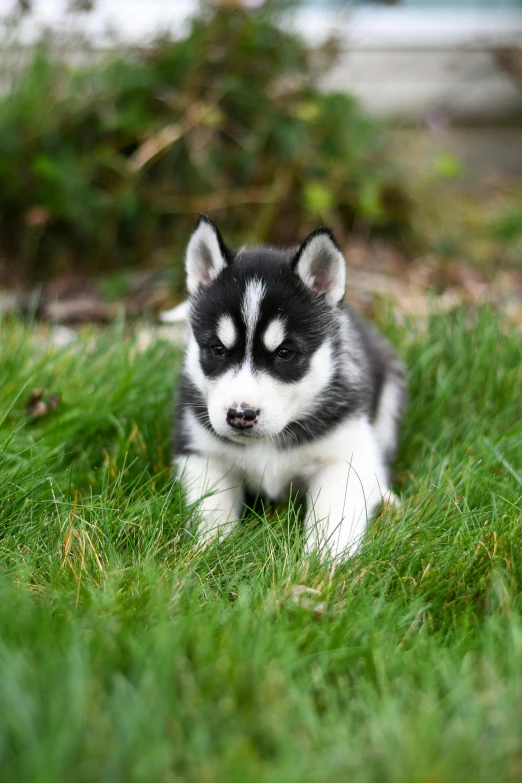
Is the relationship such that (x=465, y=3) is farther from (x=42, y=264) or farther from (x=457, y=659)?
(x=457, y=659)

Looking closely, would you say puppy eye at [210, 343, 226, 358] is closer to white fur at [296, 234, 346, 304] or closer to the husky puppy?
the husky puppy

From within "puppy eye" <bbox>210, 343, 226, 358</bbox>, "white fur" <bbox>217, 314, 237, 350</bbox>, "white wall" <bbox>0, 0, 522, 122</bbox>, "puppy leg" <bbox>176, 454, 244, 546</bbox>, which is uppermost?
"white wall" <bbox>0, 0, 522, 122</bbox>

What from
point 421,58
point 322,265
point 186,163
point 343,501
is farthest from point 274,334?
point 421,58

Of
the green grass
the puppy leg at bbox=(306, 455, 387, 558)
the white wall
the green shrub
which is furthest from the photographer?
the white wall

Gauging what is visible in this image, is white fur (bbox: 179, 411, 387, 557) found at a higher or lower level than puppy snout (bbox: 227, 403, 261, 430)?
lower

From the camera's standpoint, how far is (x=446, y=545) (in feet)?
9.79

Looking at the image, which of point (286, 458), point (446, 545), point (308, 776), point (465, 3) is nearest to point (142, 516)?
point (286, 458)

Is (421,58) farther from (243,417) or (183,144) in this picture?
(243,417)

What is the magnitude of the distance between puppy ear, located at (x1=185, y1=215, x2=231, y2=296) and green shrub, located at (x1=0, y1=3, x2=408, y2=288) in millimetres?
3042

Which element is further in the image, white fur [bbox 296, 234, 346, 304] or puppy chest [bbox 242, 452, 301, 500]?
puppy chest [bbox 242, 452, 301, 500]

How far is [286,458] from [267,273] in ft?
2.56

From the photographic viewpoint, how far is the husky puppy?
3273 millimetres

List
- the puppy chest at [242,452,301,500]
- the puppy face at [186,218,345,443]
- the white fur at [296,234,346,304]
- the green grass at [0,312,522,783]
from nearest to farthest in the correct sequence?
the green grass at [0,312,522,783] < the puppy face at [186,218,345,443] < the white fur at [296,234,346,304] < the puppy chest at [242,452,301,500]

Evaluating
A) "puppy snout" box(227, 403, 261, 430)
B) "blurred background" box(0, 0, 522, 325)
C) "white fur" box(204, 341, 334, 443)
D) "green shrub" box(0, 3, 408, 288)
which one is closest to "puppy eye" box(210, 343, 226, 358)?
"white fur" box(204, 341, 334, 443)
